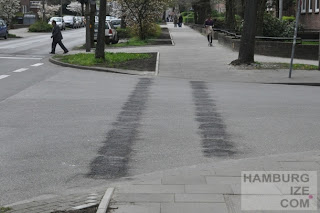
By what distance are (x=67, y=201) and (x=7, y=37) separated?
48.2m

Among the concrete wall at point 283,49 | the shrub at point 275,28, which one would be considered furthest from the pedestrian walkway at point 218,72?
the shrub at point 275,28

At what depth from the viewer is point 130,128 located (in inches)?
405

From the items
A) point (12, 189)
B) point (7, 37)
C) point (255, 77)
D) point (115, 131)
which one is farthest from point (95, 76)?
point (7, 37)

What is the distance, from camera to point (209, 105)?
1327 centimetres

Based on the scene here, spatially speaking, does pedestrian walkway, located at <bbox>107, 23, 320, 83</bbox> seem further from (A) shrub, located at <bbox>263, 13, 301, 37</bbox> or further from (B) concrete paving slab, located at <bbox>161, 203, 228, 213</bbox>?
(B) concrete paving slab, located at <bbox>161, 203, 228, 213</bbox>

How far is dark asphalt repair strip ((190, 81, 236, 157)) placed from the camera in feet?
28.2

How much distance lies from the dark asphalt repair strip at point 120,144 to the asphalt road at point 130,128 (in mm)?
13

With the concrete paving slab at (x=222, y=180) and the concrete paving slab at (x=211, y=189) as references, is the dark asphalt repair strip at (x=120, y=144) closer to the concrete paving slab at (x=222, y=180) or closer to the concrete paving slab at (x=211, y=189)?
the concrete paving slab at (x=222, y=180)

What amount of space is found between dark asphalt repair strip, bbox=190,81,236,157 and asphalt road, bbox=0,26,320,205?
0.6 inches

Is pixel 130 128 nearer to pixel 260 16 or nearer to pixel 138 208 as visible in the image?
pixel 138 208

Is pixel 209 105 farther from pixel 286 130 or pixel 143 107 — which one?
pixel 286 130

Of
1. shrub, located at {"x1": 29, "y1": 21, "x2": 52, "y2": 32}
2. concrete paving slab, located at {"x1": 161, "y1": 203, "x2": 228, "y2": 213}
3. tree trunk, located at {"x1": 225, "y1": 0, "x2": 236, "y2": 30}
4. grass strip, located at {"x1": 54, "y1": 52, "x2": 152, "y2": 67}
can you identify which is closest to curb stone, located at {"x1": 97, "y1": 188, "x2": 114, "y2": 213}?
concrete paving slab, located at {"x1": 161, "y1": 203, "x2": 228, "y2": 213}

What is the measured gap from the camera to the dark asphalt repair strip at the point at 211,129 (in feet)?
28.2

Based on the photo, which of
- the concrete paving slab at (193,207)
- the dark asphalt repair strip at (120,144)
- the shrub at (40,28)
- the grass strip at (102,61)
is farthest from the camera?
the shrub at (40,28)
